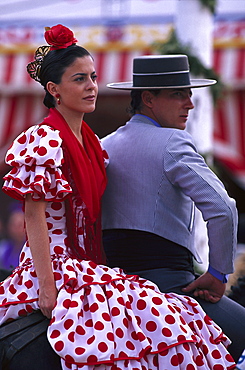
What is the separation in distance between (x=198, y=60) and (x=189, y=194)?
204cm

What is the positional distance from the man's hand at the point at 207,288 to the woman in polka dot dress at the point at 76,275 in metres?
0.11

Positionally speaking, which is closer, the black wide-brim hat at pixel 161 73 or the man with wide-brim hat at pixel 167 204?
the man with wide-brim hat at pixel 167 204

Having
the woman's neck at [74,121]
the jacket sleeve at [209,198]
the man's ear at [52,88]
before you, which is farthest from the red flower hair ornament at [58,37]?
the jacket sleeve at [209,198]

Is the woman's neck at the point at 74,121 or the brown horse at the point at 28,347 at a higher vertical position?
the woman's neck at the point at 74,121

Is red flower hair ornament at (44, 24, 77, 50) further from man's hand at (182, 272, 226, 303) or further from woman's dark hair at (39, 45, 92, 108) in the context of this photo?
man's hand at (182, 272, 226, 303)

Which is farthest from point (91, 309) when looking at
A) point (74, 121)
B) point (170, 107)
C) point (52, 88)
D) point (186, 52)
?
point (186, 52)

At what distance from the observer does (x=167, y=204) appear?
104 inches

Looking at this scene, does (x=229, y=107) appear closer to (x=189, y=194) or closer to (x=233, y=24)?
(x=233, y=24)

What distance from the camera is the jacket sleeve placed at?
2.51 meters

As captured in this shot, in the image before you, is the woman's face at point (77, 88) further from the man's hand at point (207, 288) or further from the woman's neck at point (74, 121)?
the man's hand at point (207, 288)

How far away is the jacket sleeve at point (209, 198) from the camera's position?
8.24 feet

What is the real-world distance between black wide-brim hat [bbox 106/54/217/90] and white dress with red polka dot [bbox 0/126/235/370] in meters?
0.62

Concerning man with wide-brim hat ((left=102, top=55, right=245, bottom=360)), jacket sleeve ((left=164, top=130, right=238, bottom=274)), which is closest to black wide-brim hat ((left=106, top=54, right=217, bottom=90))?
man with wide-brim hat ((left=102, top=55, right=245, bottom=360))

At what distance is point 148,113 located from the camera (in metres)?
2.86
